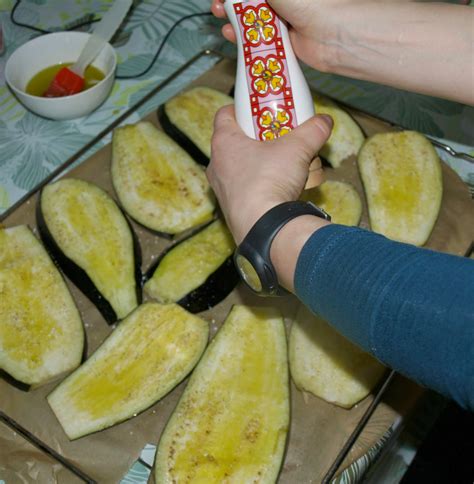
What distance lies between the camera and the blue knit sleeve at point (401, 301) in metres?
0.63

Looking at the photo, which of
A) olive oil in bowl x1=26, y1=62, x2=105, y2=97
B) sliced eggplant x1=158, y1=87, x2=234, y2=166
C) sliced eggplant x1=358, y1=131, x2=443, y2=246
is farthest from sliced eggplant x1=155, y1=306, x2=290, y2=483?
olive oil in bowl x1=26, y1=62, x2=105, y2=97

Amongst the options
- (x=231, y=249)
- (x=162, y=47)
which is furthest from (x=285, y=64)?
(x=162, y=47)

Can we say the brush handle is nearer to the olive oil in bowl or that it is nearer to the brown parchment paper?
the olive oil in bowl

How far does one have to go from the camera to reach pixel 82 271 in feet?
4.00

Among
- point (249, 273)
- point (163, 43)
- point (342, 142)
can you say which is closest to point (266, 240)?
point (249, 273)

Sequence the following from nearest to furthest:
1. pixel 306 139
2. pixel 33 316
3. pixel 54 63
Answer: pixel 306 139, pixel 33 316, pixel 54 63

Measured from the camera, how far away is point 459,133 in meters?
1.46

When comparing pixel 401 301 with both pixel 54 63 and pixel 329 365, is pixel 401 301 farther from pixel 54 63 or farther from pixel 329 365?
pixel 54 63

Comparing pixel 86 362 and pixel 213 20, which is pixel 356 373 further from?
pixel 213 20

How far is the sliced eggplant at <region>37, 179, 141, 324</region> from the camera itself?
119 cm

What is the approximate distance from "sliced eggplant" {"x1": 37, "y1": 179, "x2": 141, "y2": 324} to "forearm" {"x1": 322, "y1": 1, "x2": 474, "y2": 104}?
0.52m

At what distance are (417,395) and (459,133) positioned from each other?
0.68 meters

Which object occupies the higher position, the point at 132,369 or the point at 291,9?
the point at 291,9

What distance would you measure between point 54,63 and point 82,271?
0.58 meters
